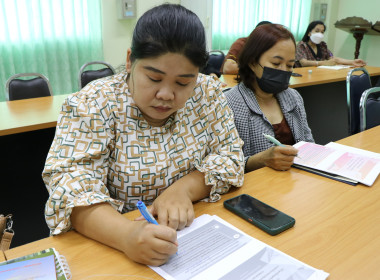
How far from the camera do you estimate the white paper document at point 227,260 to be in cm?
69

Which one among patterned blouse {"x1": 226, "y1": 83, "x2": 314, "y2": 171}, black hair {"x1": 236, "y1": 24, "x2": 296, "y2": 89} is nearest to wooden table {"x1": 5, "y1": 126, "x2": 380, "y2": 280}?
patterned blouse {"x1": 226, "y1": 83, "x2": 314, "y2": 171}

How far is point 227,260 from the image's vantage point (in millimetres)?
734

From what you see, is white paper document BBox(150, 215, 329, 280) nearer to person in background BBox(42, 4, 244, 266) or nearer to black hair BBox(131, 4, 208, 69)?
person in background BBox(42, 4, 244, 266)

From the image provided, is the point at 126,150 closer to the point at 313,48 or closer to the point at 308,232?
the point at 308,232

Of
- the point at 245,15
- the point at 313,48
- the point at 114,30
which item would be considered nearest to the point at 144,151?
the point at 114,30

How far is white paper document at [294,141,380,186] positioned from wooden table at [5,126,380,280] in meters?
0.06

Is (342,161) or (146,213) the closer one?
(146,213)

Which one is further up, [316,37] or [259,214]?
[316,37]

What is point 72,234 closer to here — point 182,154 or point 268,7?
point 182,154

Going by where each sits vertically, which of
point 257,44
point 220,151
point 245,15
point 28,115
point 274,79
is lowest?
point 28,115

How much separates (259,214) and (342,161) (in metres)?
0.58

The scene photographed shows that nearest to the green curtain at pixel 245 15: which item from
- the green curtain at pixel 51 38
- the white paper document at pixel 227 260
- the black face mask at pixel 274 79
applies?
the green curtain at pixel 51 38

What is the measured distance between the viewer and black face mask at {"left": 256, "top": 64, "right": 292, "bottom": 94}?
156cm

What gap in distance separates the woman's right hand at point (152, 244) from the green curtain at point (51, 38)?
3.22 meters
